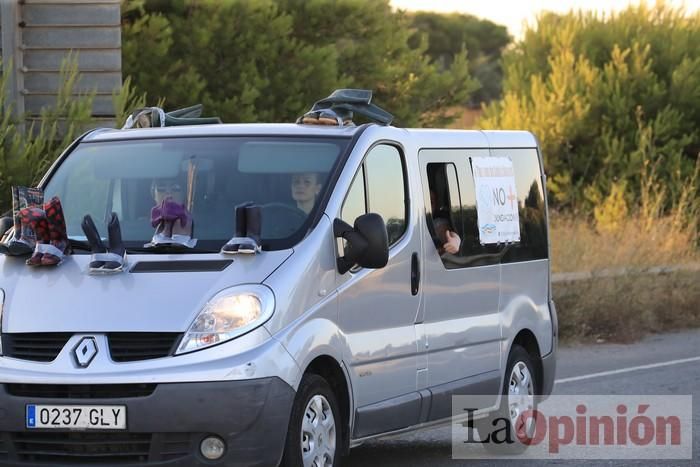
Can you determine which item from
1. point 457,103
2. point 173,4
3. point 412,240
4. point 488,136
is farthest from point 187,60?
point 412,240

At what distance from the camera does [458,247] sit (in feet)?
28.7

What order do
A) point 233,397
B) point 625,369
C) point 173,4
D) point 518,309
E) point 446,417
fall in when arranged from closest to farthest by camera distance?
point 233,397 < point 446,417 < point 518,309 < point 625,369 < point 173,4

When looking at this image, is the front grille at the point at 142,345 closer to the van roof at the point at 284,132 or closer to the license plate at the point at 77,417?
the license plate at the point at 77,417

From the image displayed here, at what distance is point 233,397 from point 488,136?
3516 millimetres

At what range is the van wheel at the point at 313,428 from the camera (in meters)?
6.90

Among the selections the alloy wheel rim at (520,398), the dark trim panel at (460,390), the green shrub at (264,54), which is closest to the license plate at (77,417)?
the dark trim panel at (460,390)

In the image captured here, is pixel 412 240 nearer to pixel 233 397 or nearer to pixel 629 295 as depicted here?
pixel 233 397

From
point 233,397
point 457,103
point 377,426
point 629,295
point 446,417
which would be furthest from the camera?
point 457,103

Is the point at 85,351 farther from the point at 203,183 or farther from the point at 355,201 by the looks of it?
the point at 355,201

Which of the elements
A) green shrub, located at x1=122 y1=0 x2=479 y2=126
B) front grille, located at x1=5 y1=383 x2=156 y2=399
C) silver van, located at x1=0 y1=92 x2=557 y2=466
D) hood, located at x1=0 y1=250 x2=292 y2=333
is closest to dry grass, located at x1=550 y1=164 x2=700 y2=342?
green shrub, located at x1=122 y1=0 x2=479 y2=126

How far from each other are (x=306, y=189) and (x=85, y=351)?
5.01 feet

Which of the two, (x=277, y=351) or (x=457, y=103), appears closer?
(x=277, y=351)

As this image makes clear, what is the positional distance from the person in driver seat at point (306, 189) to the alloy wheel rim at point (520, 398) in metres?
2.37

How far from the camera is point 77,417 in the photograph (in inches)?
264
